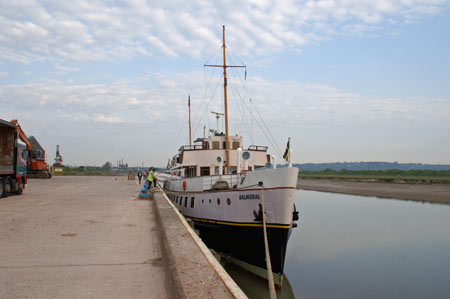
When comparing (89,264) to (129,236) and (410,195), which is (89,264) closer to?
(129,236)

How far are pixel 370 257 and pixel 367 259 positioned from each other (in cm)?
51

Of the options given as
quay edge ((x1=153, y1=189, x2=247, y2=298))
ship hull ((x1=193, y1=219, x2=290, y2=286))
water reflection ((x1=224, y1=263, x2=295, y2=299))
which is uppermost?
quay edge ((x1=153, y1=189, x2=247, y2=298))

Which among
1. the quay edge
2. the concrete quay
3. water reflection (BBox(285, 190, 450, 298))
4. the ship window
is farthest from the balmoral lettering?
the ship window

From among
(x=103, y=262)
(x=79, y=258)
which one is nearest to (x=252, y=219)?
(x=103, y=262)

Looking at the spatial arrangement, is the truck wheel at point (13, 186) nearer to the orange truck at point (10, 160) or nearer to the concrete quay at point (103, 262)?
the orange truck at point (10, 160)

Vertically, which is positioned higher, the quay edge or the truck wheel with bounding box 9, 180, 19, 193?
the truck wheel with bounding box 9, 180, 19, 193

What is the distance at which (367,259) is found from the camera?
17938mm

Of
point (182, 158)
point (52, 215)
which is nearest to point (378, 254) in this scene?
point (182, 158)

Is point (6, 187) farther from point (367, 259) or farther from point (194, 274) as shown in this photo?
point (367, 259)

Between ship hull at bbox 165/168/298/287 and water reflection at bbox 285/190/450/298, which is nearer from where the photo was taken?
ship hull at bbox 165/168/298/287

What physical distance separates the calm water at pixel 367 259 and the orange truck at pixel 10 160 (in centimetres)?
1489

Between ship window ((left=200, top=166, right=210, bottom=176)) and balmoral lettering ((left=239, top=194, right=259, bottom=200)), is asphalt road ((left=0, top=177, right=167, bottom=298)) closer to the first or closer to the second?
balmoral lettering ((left=239, top=194, right=259, bottom=200))

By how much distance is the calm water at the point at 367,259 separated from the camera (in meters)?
13.5

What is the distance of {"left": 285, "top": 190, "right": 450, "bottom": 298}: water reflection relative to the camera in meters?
13.7
